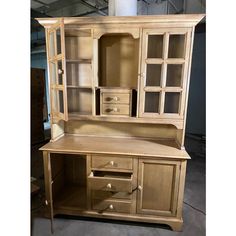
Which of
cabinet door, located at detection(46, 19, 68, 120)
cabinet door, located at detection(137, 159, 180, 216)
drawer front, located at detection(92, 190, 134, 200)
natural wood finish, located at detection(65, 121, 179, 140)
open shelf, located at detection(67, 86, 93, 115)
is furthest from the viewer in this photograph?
natural wood finish, located at detection(65, 121, 179, 140)

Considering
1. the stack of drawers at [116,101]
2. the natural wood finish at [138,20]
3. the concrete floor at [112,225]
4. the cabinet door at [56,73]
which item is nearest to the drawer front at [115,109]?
the stack of drawers at [116,101]

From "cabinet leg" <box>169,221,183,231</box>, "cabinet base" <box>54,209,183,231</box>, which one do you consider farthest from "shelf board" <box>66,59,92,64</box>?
"cabinet leg" <box>169,221,183,231</box>

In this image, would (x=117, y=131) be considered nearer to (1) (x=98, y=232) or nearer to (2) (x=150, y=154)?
(2) (x=150, y=154)

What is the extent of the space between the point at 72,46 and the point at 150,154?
131 cm

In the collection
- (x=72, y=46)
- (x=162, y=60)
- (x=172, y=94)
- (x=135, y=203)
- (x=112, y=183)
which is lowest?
(x=135, y=203)

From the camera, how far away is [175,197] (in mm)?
1672

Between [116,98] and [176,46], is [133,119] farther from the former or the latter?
[176,46]

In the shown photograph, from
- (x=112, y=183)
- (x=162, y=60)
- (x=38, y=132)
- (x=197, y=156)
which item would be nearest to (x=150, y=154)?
(x=112, y=183)

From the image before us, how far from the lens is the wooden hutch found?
5.32 feet

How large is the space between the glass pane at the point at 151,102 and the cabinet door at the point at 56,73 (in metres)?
0.74

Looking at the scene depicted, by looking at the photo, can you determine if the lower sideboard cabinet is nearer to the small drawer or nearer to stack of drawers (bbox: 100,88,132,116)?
the small drawer

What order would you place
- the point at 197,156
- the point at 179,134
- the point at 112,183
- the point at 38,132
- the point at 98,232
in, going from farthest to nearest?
the point at 38,132 < the point at 197,156 < the point at 179,134 < the point at 98,232 < the point at 112,183

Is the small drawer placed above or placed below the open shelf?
below

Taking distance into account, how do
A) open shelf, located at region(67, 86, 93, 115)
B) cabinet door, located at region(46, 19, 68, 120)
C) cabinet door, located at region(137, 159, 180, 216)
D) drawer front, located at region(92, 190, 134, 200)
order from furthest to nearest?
open shelf, located at region(67, 86, 93, 115) < drawer front, located at region(92, 190, 134, 200) < cabinet door, located at region(137, 159, 180, 216) < cabinet door, located at region(46, 19, 68, 120)
